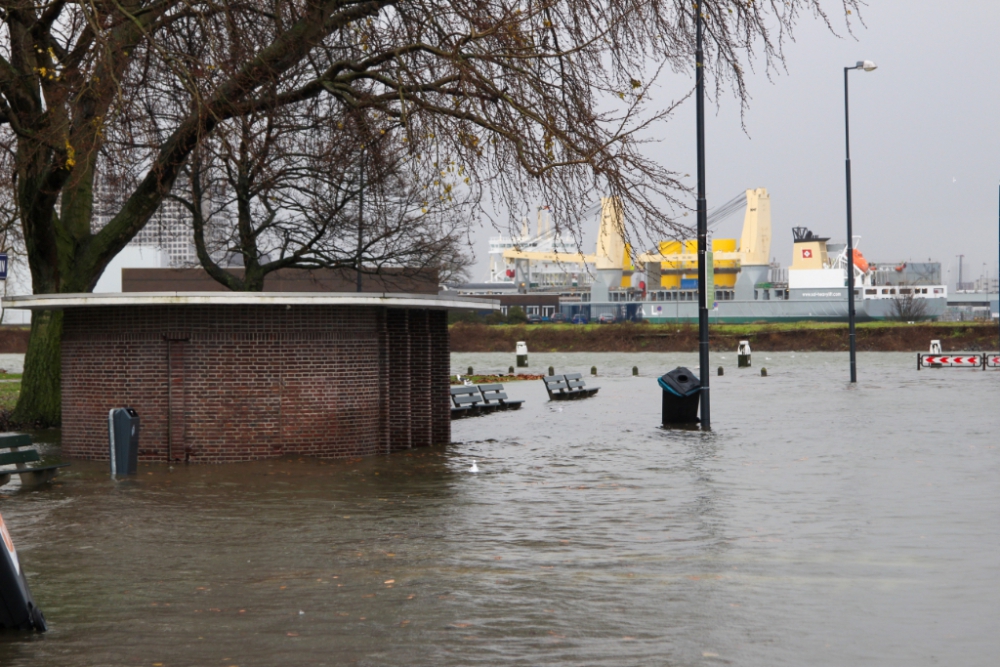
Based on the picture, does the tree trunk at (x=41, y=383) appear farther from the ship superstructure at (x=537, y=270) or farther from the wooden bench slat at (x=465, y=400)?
the ship superstructure at (x=537, y=270)

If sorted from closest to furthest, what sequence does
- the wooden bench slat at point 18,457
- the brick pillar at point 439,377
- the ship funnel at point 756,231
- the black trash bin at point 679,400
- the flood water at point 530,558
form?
the flood water at point 530,558 < the wooden bench slat at point 18,457 < the brick pillar at point 439,377 < the black trash bin at point 679,400 < the ship funnel at point 756,231

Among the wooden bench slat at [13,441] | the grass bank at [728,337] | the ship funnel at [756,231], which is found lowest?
the grass bank at [728,337]

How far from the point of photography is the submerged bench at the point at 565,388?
31078 millimetres

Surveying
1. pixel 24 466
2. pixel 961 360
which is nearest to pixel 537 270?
pixel 961 360

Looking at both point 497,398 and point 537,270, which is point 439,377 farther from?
point 537,270

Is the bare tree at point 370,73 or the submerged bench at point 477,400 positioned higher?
the bare tree at point 370,73

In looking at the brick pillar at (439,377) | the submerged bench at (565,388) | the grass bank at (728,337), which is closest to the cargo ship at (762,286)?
the grass bank at (728,337)

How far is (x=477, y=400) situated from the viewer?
86.8 feet

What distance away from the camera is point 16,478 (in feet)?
49.2

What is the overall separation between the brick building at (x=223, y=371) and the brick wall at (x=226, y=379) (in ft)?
0.05

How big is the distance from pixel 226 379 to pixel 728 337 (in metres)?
76.3

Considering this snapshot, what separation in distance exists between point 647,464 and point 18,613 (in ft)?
33.9

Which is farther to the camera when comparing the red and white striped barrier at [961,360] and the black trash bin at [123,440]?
the red and white striped barrier at [961,360]

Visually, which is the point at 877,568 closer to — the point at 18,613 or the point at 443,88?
the point at 18,613
